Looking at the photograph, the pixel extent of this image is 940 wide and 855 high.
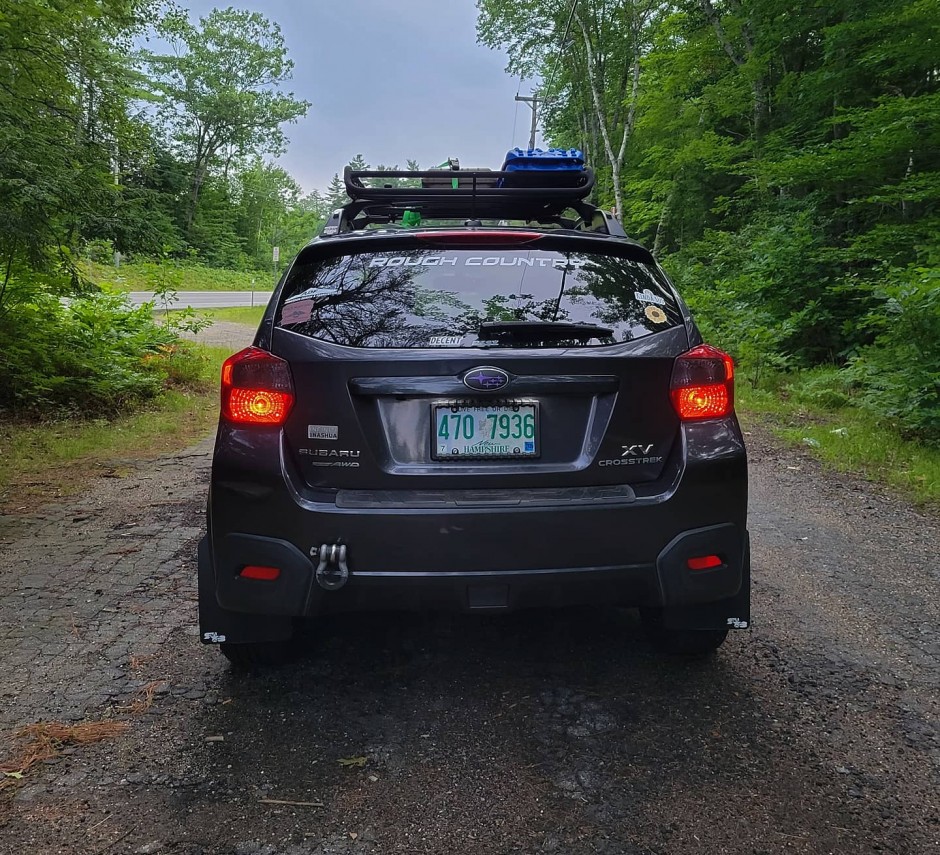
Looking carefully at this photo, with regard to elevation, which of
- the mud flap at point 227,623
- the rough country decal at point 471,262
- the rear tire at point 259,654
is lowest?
the rear tire at point 259,654

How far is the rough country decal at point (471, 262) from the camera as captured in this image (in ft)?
8.63

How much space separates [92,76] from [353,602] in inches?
284

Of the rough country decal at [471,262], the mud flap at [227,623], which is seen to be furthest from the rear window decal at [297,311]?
the mud flap at [227,623]

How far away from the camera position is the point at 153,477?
6371 millimetres

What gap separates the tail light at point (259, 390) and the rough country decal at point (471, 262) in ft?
1.80

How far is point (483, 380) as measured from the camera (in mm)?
2318

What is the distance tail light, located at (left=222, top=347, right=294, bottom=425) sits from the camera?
236 centimetres

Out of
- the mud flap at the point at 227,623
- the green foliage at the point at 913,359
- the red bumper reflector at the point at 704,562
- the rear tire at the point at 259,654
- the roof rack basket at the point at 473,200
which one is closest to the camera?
the red bumper reflector at the point at 704,562

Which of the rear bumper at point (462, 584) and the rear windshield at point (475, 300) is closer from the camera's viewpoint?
the rear bumper at point (462, 584)

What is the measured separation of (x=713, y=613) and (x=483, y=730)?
942 mm

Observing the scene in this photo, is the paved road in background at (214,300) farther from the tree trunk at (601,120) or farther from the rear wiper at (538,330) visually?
the rear wiper at (538,330)

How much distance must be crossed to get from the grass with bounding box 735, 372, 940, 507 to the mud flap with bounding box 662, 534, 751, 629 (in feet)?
11.9

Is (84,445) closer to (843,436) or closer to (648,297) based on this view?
(648,297)

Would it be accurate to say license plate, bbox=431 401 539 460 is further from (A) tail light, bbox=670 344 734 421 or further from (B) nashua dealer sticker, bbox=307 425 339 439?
(A) tail light, bbox=670 344 734 421
